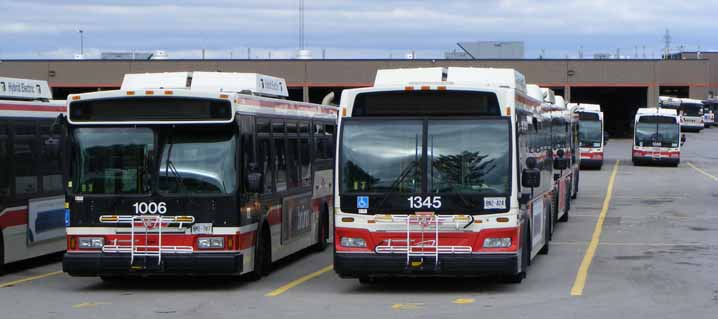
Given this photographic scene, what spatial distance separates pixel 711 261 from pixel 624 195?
19193 millimetres

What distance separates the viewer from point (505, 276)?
1642 cm

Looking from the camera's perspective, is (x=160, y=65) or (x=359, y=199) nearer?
(x=359, y=199)

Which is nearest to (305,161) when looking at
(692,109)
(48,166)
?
(48,166)

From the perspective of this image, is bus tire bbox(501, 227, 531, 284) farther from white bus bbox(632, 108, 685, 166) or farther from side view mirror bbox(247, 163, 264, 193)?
white bus bbox(632, 108, 685, 166)

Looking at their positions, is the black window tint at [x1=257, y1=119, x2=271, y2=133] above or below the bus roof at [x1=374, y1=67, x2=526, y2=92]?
below

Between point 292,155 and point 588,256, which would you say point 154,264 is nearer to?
point 292,155

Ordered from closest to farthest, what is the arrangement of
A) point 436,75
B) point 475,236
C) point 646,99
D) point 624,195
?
point 475,236
point 436,75
point 624,195
point 646,99

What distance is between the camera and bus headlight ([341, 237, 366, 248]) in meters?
15.4

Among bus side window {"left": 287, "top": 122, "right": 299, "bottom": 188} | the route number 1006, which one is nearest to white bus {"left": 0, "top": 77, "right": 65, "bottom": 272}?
bus side window {"left": 287, "top": 122, "right": 299, "bottom": 188}

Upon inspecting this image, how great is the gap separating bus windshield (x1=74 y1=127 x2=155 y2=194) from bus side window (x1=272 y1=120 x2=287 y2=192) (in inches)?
109

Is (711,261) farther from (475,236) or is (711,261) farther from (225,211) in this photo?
(225,211)

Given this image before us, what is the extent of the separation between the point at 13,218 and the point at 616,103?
91443 millimetres

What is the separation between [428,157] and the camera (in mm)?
15352

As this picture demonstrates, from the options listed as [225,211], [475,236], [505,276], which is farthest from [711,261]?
[225,211]
